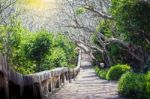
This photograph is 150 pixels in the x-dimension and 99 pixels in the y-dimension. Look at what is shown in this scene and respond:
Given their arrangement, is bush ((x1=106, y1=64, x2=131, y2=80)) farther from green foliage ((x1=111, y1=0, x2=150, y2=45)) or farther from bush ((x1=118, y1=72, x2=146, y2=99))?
green foliage ((x1=111, y1=0, x2=150, y2=45))

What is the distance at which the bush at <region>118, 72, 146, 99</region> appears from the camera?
605 inches

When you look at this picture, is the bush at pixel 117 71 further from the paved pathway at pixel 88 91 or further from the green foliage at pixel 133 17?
the green foliage at pixel 133 17

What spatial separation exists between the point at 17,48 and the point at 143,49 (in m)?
18.4

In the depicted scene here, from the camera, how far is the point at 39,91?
1433 centimetres

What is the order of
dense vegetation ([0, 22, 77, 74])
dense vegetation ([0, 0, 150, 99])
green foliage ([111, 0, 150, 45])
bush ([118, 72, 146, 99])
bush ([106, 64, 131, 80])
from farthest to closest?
dense vegetation ([0, 22, 77, 74]) → bush ([106, 64, 131, 80]) → dense vegetation ([0, 0, 150, 99]) → green foliage ([111, 0, 150, 45]) → bush ([118, 72, 146, 99])

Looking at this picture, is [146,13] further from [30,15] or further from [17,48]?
[30,15]

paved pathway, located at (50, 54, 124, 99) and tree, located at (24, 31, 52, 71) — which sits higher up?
tree, located at (24, 31, 52, 71)

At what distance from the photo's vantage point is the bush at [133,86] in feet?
50.4

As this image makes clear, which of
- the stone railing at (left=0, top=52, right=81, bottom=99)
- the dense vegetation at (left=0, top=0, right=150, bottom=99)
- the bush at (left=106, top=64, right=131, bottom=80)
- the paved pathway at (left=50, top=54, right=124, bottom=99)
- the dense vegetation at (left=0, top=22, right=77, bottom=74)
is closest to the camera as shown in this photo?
the stone railing at (left=0, top=52, right=81, bottom=99)

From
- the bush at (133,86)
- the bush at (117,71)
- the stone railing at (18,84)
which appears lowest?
the bush at (117,71)

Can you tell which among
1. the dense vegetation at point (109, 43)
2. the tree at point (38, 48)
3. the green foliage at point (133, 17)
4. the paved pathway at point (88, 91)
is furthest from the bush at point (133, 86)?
the tree at point (38, 48)

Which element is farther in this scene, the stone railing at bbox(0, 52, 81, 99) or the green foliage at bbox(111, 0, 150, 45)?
the green foliage at bbox(111, 0, 150, 45)

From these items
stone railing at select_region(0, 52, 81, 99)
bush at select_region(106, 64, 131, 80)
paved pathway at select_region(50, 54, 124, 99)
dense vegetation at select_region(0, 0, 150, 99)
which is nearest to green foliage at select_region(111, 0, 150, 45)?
dense vegetation at select_region(0, 0, 150, 99)

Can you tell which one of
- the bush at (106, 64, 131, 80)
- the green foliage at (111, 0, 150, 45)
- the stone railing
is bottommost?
the bush at (106, 64, 131, 80)
